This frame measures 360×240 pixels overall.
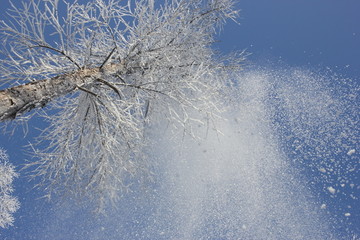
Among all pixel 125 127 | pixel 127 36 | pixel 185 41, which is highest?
pixel 185 41

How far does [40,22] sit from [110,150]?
2048 millimetres

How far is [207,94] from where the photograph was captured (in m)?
4.21

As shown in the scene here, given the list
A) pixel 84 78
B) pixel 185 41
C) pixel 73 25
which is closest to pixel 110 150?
pixel 84 78

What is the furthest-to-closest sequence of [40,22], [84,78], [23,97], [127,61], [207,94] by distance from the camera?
[127,61] < [207,94] < [84,78] < [40,22] < [23,97]

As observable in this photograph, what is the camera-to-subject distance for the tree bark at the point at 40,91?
2965 mm

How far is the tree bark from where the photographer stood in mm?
2965

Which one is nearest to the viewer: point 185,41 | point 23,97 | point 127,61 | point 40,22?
point 23,97

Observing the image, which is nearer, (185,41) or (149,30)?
(149,30)

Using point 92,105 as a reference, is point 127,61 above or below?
above

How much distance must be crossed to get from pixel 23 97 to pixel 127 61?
1765 millimetres

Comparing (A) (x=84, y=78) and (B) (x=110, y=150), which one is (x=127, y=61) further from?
(B) (x=110, y=150)

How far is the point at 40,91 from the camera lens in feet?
10.8

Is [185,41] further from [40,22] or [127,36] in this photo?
[40,22]

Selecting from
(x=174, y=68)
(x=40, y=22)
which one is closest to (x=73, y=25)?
(x=40, y=22)
